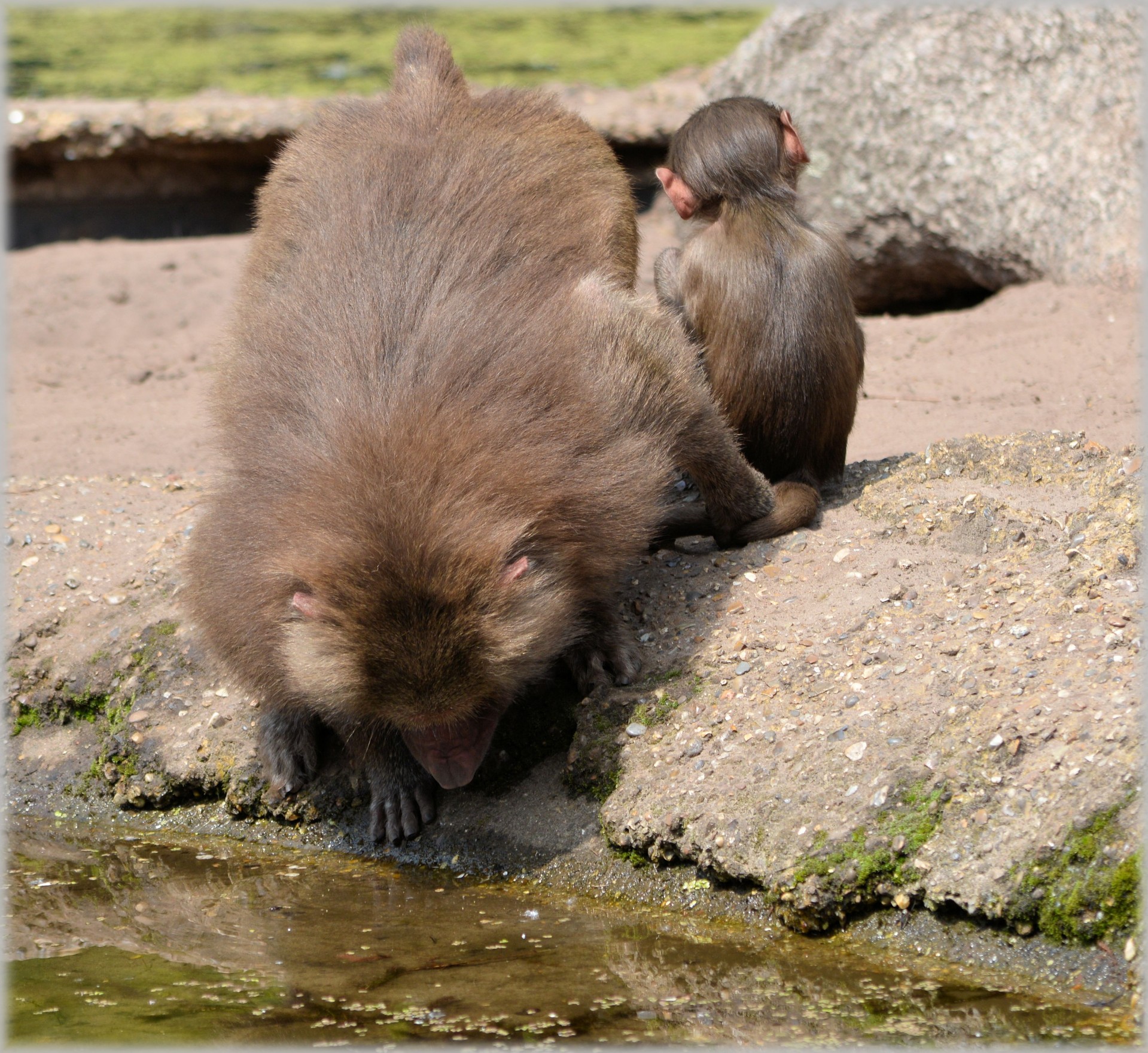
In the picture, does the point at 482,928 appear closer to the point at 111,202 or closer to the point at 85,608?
the point at 85,608

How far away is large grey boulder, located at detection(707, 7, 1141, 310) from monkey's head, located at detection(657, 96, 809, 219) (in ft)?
10.0

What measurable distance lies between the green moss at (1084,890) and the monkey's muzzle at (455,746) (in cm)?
150

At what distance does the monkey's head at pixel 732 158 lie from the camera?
16.2ft

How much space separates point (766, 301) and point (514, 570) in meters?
1.71

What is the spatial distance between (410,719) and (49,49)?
482 inches

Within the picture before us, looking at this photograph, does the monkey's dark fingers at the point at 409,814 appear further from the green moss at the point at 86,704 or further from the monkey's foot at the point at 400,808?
the green moss at the point at 86,704

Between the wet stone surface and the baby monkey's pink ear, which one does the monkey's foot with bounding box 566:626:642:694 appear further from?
the baby monkey's pink ear

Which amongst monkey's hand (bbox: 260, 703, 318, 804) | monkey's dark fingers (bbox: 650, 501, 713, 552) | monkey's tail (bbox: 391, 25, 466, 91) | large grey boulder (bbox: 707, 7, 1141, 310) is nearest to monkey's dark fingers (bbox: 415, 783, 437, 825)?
monkey's hand (bbox: 260, 703, 318, 804)

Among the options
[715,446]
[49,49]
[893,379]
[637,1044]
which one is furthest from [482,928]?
[49,49]

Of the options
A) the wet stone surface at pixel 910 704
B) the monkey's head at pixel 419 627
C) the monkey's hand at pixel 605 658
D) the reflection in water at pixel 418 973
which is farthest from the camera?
the monkey's hand at pixel 605 658

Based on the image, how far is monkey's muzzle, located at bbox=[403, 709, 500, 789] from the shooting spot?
3807 millimetres

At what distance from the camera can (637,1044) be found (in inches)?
118

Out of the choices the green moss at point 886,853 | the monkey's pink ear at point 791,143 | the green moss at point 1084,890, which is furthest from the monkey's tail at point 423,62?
the green moss at point 1084,890

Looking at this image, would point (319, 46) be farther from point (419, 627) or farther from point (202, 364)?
point (419, 627)
